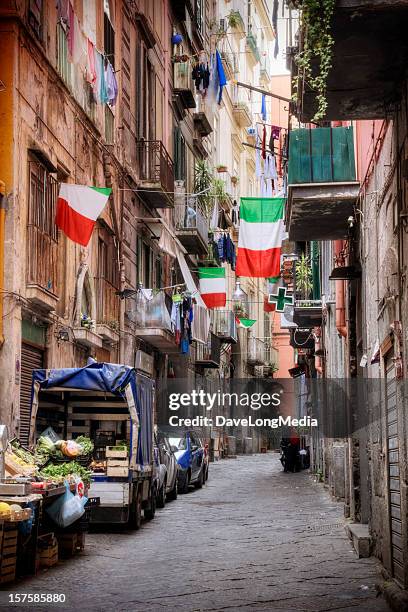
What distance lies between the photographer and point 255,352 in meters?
57.4

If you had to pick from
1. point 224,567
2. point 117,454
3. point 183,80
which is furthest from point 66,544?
point 183,80

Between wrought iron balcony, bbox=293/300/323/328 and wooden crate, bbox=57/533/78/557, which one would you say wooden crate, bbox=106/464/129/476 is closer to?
wooden crate, bbox=57/533/78/557

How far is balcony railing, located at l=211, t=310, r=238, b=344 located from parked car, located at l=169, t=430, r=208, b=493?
726 inches

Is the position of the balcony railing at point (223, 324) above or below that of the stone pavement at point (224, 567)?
above

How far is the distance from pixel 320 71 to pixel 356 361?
736 cm

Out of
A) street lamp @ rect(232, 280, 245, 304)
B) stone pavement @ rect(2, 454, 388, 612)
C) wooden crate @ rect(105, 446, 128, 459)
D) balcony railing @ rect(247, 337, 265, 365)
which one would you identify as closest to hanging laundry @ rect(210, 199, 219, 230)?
street lamp @ rect(232, 280, 245, 304)

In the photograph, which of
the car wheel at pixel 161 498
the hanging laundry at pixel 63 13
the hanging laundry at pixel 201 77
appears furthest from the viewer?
the hanging laundry at pixel 201 77

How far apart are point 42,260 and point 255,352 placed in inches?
1605

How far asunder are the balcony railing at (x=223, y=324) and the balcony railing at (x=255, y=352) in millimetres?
10337

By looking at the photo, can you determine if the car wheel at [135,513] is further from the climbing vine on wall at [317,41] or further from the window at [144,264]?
the window at [144,264]

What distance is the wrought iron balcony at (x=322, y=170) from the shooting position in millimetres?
13727

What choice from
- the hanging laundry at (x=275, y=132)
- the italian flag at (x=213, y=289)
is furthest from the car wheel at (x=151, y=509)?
the italian flag at (x=213, y=289)

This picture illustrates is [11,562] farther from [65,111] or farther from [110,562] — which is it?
[65,111]

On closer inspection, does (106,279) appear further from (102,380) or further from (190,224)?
(190,224)
